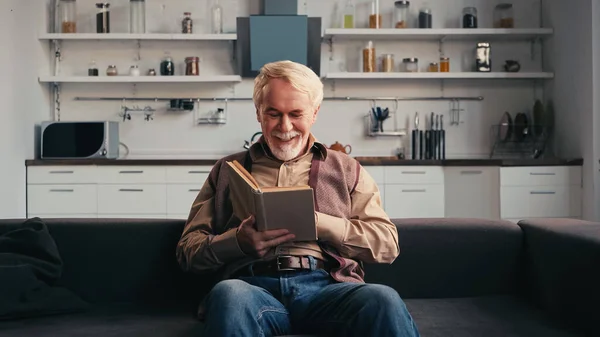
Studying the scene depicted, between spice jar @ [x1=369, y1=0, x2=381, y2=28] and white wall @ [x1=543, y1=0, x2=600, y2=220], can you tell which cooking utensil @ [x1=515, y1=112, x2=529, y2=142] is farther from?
spice jar @ [x1=369, y1=0, x2=381, y2=28]

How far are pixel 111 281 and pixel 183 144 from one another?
3507 mm

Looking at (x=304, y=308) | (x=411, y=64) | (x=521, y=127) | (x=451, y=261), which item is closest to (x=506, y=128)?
(x=521, y=127)

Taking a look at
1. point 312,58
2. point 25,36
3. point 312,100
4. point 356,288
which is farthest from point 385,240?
point 25,36

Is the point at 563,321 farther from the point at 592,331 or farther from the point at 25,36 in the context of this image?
the point at 25,36

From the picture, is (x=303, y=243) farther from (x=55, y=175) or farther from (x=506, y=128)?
(x=506, y=128)

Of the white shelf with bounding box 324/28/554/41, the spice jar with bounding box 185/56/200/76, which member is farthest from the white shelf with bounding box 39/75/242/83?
the white shelf with bounding box 324/28/554/41

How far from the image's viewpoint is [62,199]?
504 centimetres

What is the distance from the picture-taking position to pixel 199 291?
225 cm

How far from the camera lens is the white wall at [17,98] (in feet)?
15.4

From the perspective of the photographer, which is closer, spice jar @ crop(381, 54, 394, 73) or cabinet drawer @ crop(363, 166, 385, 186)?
cabinet drawer @ crop(363, 166, 385, 186)

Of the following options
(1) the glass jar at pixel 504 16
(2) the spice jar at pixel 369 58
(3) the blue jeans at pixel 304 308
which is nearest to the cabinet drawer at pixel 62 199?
(2) the spice jar at pixel 369 58

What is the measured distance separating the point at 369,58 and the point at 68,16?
2482 mm

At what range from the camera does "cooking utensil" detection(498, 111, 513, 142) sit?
5.53 m

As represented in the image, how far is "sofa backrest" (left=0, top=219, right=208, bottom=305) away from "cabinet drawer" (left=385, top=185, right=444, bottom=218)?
10.00 ft
